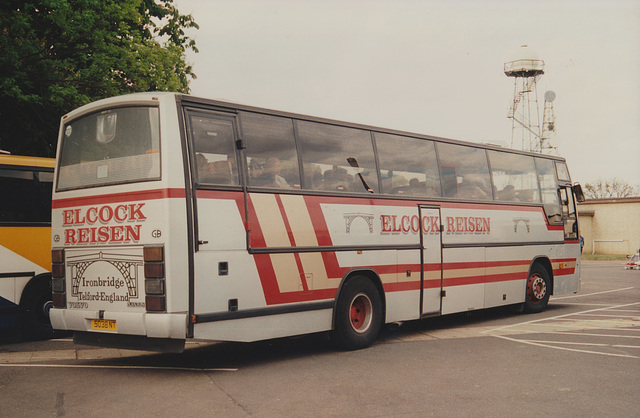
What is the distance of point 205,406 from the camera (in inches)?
259

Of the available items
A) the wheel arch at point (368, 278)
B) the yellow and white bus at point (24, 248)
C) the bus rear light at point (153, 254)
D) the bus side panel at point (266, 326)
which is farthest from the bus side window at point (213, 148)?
the yellow and white bus at point (24, 248)

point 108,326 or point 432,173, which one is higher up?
point 432,173

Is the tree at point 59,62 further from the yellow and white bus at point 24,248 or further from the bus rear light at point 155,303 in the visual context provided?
the bus rear light at point 155,303

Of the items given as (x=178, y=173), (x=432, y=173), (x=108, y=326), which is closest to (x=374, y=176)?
(x=432, y=173)

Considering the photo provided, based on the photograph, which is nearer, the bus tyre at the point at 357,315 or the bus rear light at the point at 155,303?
the bus rear light at the point at 155,303

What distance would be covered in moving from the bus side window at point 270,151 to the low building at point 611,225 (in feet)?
152

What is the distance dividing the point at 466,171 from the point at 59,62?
377 inches

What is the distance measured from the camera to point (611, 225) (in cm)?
5200

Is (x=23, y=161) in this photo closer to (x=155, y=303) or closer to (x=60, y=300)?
(x=60, y=300)

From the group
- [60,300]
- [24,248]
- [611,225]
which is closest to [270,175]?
[60,300]

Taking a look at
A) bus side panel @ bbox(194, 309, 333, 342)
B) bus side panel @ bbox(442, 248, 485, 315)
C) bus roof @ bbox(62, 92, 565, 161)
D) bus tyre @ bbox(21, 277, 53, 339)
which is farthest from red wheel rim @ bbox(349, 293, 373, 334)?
bus tyre @ bbox(21, 277, 53, 339)

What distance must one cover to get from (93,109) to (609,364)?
728 cm

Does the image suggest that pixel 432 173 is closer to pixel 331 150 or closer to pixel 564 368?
pixel 331 150

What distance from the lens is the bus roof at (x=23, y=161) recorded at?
11238mm
